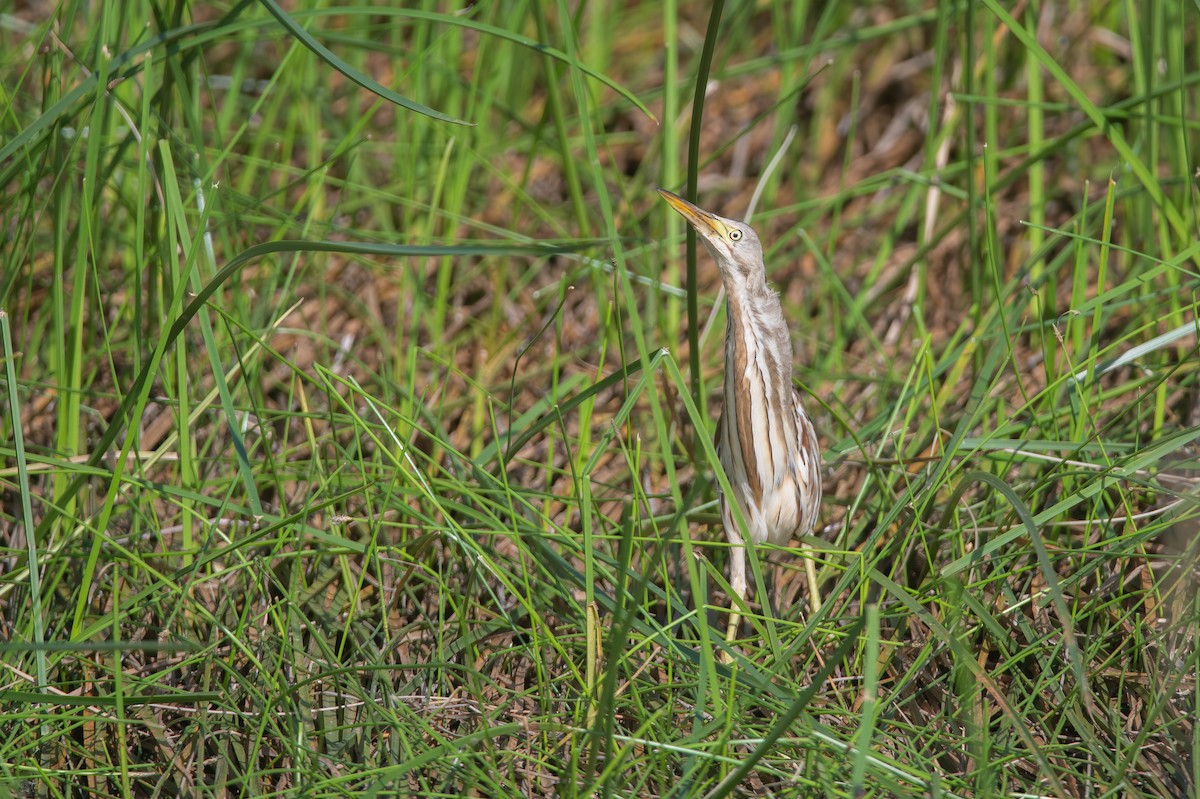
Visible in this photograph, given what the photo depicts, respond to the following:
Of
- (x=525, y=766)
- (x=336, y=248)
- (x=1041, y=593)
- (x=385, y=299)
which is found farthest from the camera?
(x=385, y=299)

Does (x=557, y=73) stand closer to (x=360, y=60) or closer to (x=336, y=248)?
(x=360, y=60)

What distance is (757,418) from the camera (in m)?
2.55

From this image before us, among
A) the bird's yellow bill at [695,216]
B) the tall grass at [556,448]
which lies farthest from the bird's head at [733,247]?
the tall grass at [556,448]

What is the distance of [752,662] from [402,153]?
198 cm

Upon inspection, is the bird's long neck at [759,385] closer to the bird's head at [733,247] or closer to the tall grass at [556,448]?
the bird's head at [733,247]

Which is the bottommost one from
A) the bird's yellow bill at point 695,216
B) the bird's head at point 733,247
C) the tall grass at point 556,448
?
the tall grass at point 556,448

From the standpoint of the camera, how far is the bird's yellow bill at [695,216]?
2318 mm

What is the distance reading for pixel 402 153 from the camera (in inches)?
136

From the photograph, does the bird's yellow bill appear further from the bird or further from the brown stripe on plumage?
the brown stripe on plumage

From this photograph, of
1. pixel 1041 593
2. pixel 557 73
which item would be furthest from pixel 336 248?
pixel 557 73

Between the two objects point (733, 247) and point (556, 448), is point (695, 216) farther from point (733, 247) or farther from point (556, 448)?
point (556, 448)

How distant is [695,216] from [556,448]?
3.28ft

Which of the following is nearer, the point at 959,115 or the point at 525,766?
the point at 525,766

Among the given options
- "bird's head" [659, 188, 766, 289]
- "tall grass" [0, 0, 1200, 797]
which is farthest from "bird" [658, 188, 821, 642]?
"tall grass" [0, 0, 1200, 797]
